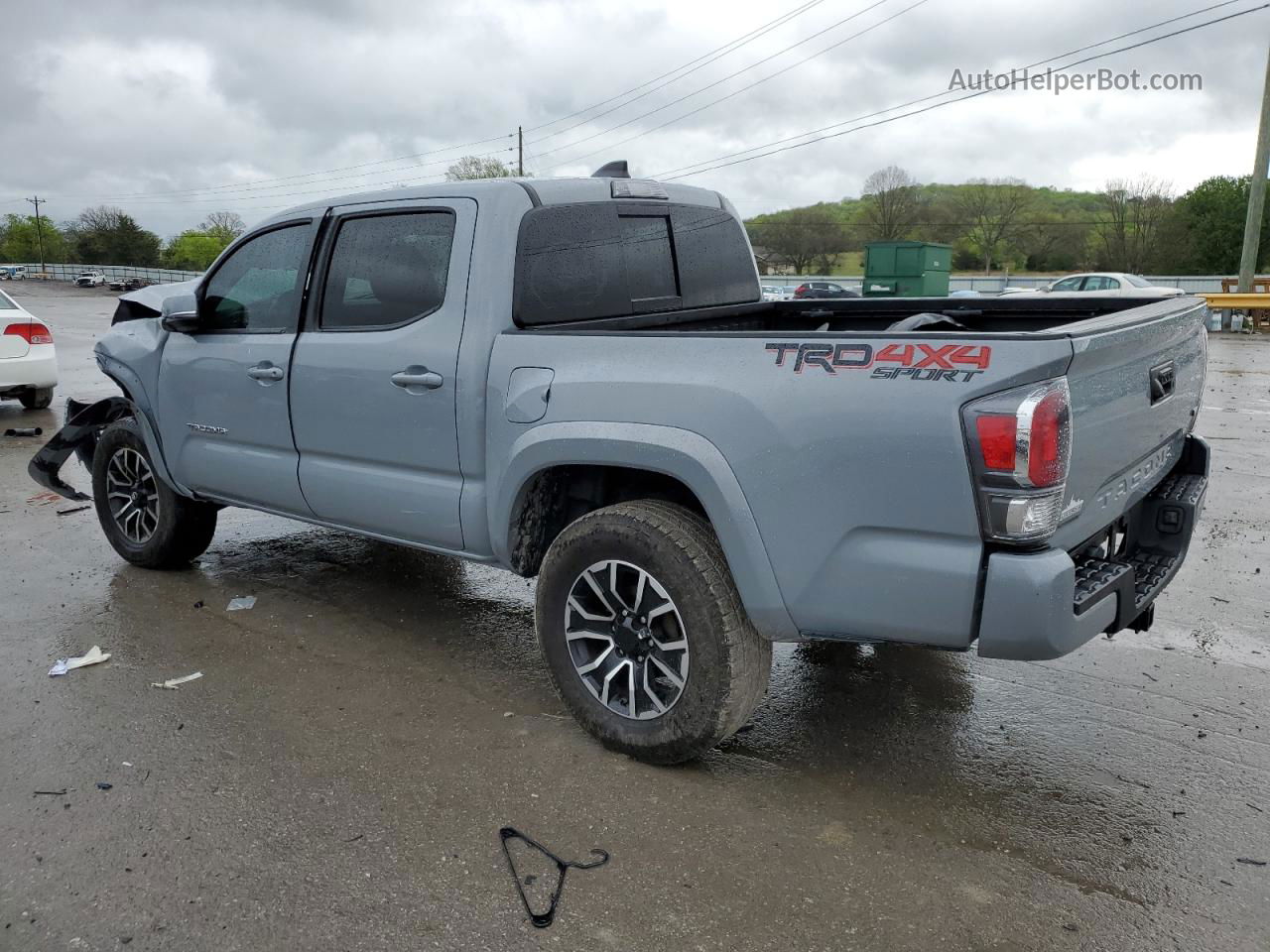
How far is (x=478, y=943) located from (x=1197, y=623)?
390 cm

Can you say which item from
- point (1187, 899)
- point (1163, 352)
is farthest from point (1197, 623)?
point (1187, 899)

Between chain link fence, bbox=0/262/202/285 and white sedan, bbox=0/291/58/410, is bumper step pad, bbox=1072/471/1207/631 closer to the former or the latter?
white sedan, bbox=0/291/58/410

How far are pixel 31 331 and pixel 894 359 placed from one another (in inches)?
470

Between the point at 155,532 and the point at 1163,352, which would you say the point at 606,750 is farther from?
the point at 155,532

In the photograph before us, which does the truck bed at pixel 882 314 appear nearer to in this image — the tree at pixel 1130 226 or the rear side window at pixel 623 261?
the rear side window at pixel 623 261

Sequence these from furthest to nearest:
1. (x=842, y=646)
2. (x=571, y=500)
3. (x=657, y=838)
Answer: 1. (x=842, y=646)
2. (x=571, y=500)
3. (x=657, y=838)

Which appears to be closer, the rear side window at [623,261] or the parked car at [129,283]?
the rear side window at [623,261]

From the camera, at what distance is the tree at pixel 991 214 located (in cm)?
6831

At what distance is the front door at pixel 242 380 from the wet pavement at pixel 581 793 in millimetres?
720

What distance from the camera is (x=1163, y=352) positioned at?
132 inches

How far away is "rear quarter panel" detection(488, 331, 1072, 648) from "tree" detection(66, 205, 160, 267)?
10937 centimetres

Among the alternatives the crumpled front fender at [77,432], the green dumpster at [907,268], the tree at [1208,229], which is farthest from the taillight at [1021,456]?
the tree at [1208,229]

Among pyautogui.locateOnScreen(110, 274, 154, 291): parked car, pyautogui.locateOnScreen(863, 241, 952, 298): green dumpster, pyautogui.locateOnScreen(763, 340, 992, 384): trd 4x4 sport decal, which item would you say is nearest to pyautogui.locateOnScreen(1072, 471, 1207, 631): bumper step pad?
pyautogui.locateOnScreen(763, 340, 992, 384): trd 4x4 sport decal

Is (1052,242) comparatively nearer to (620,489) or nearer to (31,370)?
(31,370)
